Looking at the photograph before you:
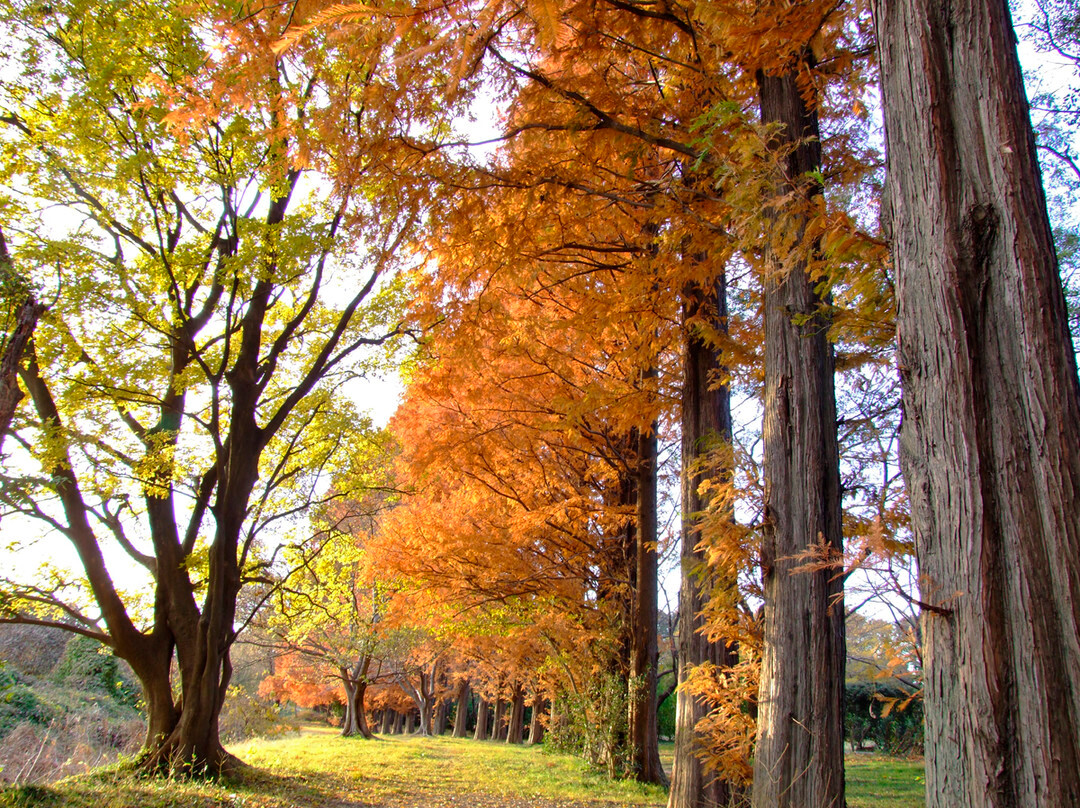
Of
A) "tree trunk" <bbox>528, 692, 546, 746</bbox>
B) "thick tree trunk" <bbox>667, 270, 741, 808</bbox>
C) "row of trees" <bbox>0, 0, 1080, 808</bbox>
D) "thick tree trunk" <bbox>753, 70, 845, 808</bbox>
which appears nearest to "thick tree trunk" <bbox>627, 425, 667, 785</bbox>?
"row of trees" <bbox>0, 0, 1080, 808</bbox>

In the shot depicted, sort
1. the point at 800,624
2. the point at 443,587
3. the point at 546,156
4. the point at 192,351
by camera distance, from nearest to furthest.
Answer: the point at 800,624
the point at 546,156
the point at 192,351
the point at 443,587

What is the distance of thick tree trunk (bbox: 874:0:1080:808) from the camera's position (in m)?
1.80

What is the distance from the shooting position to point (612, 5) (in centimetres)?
462

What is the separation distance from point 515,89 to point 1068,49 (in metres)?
5.25

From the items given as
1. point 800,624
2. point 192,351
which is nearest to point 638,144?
point 800,624

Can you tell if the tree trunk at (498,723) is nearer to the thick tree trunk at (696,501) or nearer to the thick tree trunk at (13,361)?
the thick tree trunk at (696,501)

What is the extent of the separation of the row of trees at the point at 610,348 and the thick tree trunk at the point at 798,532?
0.02 metres

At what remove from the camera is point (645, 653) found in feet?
31.0

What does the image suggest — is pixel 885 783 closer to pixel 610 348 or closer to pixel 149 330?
pixel 610 348

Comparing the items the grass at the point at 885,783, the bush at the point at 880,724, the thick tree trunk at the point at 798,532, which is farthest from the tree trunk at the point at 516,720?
the thick tree trunk at the point at 798,532

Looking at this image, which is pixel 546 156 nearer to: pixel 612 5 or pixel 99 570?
pixel 612 5

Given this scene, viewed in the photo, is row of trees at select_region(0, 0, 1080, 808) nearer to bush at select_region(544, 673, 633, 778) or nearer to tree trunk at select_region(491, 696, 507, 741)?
bush at select_region(544, 673, 633, 778)

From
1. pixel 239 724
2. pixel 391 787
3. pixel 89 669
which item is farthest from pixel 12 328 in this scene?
pixel 239 724

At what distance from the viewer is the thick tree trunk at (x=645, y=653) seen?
9320mm
